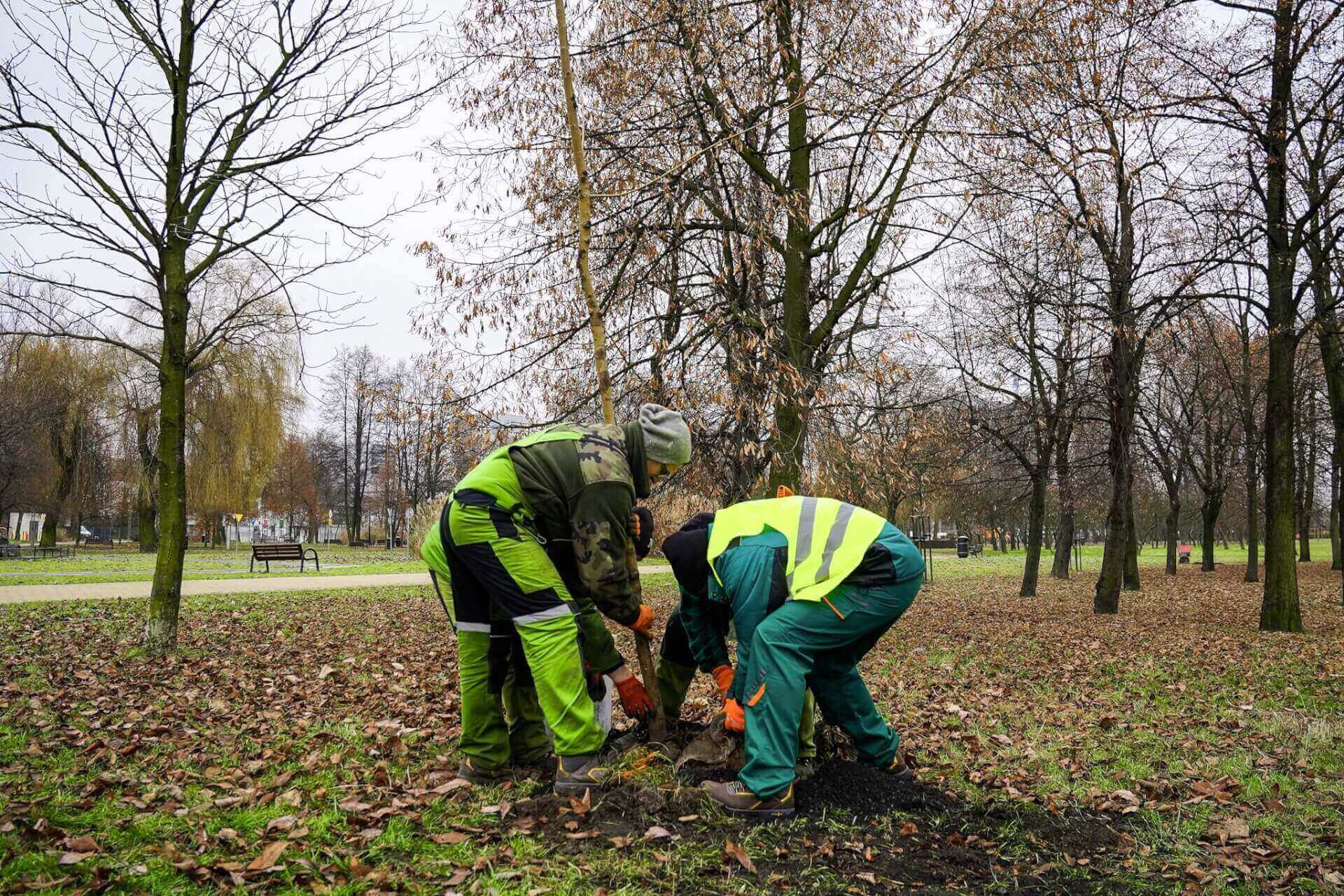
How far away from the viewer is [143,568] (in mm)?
21141

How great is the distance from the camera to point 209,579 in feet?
57.1

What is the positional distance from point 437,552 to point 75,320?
5.96 meters

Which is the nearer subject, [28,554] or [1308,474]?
[1308,474]

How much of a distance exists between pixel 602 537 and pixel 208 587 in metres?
14.5

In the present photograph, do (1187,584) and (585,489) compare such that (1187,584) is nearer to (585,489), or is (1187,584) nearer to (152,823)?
(585,489)

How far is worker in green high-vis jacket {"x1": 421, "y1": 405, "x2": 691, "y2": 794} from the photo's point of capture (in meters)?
3.96

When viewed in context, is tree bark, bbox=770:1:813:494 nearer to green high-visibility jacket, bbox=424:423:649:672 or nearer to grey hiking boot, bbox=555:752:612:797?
green high-visibility jacket, bbox=424:423:649:672

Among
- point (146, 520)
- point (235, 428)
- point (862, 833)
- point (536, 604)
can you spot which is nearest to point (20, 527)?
point (146, 520)

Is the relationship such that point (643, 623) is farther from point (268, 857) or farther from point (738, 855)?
point (268, 857)

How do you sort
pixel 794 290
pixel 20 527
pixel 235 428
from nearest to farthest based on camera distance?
pixel 794 290
pixel 235 428
pixel 20 527

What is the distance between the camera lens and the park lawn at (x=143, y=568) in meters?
17.0

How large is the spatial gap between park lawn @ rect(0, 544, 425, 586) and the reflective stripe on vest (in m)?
16.5

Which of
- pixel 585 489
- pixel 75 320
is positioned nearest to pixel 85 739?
pixel 585 489

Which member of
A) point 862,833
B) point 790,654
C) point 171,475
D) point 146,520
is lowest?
point 146,520
